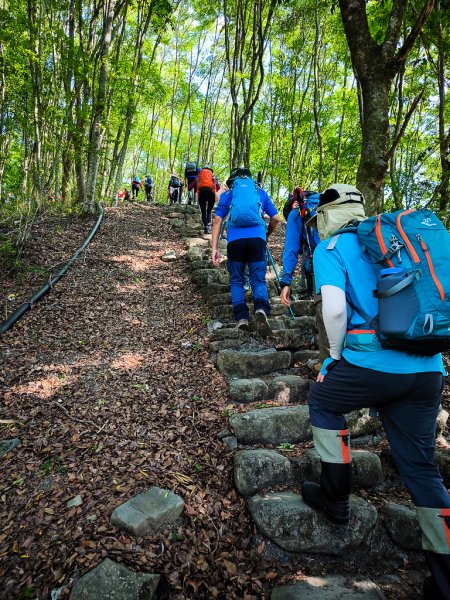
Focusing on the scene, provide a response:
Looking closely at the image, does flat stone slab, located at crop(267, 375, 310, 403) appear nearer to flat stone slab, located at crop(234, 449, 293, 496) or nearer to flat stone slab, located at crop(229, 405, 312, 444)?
flat stone slab, located at crop(229, 405, 312, 444)

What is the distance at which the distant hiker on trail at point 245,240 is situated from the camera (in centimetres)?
430

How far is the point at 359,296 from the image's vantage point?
191 cm

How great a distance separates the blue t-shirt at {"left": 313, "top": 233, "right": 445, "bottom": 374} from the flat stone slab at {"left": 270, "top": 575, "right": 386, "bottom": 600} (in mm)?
1226

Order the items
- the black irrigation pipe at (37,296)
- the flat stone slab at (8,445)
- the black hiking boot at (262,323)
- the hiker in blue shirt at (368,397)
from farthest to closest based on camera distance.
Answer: the black irrigation pipe at (37,296) → the black hiking boot at (262,323) → the flat stone slab at (8,445) → the hiker in blue shirt at (368,397)

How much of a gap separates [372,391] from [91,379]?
309 centimetres

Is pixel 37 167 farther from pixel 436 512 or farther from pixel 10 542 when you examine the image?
pixel 436 512

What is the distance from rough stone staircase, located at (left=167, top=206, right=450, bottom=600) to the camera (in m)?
2.17

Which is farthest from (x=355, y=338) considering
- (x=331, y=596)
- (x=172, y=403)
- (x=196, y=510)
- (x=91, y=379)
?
(x=91, y=379)

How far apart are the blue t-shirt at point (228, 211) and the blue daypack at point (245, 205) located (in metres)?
0.05

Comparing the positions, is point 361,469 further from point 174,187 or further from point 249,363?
point 174,187

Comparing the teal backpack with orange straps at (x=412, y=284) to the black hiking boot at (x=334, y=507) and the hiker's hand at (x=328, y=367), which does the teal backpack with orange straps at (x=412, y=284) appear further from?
the black hiking boot at (x=334, y=507)

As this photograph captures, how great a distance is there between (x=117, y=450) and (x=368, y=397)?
2094 mm

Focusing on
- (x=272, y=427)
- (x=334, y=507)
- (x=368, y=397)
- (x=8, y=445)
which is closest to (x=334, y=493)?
(x=334, y=507)

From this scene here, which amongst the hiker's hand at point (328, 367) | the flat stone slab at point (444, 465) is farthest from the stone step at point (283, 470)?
the hiker's hand at point (328, 367)
